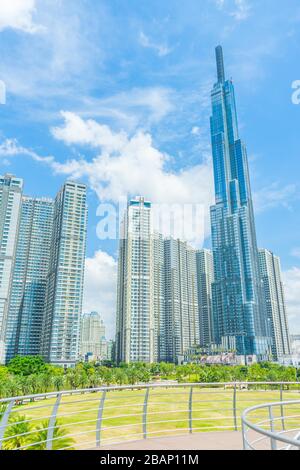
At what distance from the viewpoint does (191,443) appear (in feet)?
17.0

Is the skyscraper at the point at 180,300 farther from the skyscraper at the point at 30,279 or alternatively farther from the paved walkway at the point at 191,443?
the paved walkway at the point at 191,443

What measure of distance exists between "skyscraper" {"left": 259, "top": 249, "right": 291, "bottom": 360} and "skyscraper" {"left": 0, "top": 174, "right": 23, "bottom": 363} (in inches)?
3462

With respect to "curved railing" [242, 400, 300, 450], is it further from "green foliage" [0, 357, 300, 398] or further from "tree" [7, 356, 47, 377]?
"tree" [7, 356, 47, 377]

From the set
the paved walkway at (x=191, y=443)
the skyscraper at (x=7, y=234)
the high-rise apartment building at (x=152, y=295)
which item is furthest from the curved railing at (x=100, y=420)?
the high-rise apartment building at (x=152, y=295)

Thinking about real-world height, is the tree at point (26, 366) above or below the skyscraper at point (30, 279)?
below

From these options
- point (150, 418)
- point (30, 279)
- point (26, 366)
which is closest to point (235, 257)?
point (30, 279)

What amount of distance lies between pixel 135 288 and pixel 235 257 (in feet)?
123

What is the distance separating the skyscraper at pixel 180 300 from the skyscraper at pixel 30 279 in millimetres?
38719

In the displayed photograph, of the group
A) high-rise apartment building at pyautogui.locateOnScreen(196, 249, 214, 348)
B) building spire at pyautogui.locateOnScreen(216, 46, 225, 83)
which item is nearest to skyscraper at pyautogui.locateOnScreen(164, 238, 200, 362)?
high-rise apartment building at pyautogui.locateOnScreen(196, 249, 214, 348)

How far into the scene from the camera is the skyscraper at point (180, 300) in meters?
104

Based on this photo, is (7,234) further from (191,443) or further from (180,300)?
(191,443)

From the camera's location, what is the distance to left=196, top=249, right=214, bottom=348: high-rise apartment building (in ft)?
398
